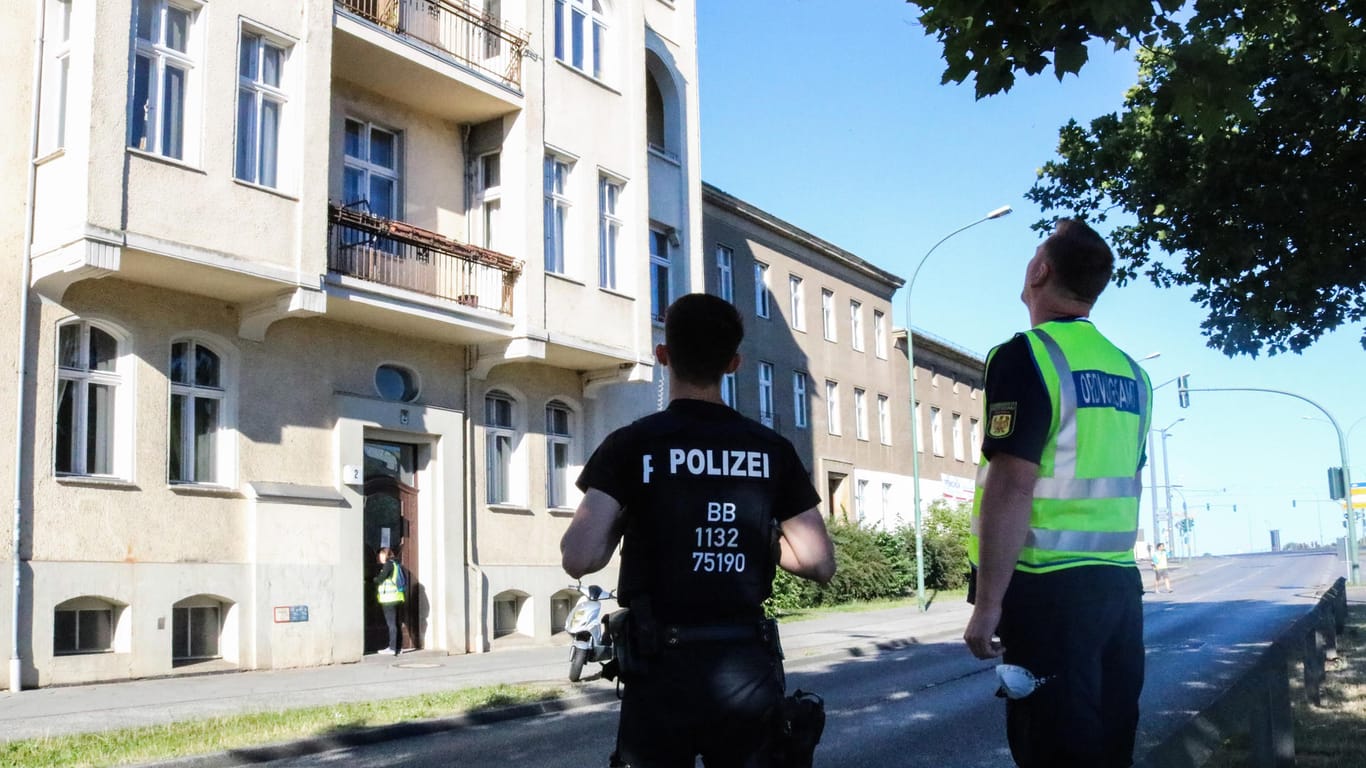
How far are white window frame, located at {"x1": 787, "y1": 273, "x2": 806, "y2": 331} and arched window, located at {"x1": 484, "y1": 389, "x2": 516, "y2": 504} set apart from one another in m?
16.5

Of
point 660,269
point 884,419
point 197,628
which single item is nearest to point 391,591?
point 197,628

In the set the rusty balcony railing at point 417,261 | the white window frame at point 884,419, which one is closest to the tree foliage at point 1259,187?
the rusty balcony railing at point 417,261

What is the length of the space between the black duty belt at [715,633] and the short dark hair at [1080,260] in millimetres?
1399

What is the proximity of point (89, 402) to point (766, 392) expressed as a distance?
2194 centimetres

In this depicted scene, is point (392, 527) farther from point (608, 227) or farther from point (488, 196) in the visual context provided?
point (608, 227)

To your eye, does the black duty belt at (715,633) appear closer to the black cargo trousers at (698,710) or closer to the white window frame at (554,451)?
the black cargo trousers at (698,710)

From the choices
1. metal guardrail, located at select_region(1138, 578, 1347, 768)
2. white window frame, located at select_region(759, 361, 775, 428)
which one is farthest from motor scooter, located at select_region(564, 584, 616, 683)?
white window frame, located at select_region(759, 361, 775, 428)

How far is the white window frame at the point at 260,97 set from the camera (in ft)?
52.8

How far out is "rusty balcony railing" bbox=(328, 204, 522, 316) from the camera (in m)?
17.6

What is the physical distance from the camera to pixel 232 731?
10203 millimetres

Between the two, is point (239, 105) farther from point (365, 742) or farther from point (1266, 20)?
point (1266, 20)

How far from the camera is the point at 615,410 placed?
22.8 metres

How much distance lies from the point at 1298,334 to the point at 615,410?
39.3 ft

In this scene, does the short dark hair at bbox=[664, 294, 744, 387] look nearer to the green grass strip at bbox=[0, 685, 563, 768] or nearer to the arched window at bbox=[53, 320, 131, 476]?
the green grass strip at bbox=[0, 685, 563, 768]
